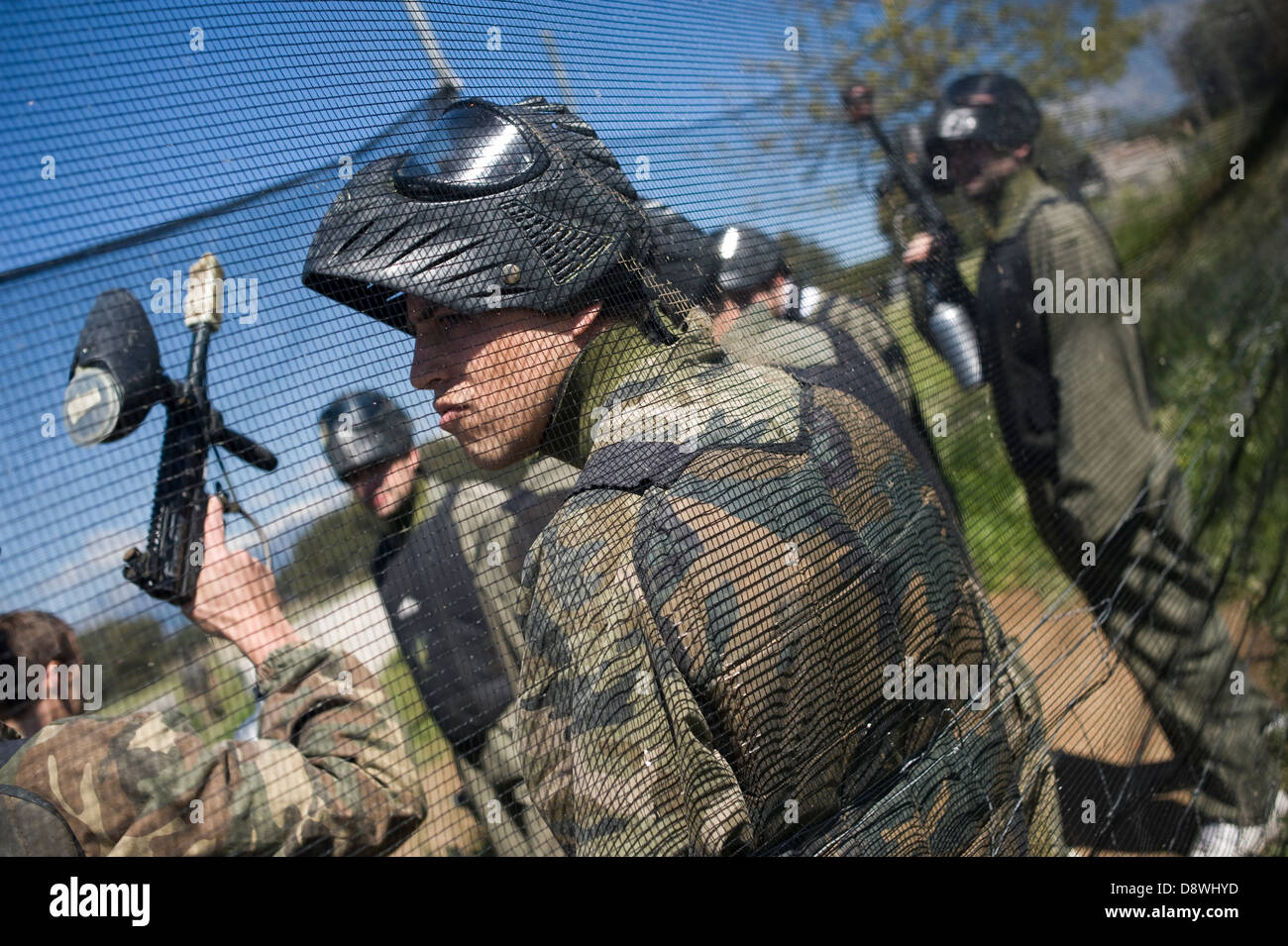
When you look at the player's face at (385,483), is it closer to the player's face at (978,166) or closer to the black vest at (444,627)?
the black vest at (444,627)

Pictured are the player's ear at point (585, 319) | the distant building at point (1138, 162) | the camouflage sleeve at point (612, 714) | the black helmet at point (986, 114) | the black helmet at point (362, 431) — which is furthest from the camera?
the distant building at point (1138, 162)

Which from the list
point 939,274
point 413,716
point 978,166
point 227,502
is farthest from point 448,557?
point 978,166

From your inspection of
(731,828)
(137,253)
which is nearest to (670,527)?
(731,828)

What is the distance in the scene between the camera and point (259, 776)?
70.1 inches

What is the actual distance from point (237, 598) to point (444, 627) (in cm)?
42

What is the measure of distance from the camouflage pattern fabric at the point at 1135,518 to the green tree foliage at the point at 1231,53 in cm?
110

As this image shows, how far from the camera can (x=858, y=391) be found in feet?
7.61

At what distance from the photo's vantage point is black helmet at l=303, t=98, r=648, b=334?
1882 millimetres
